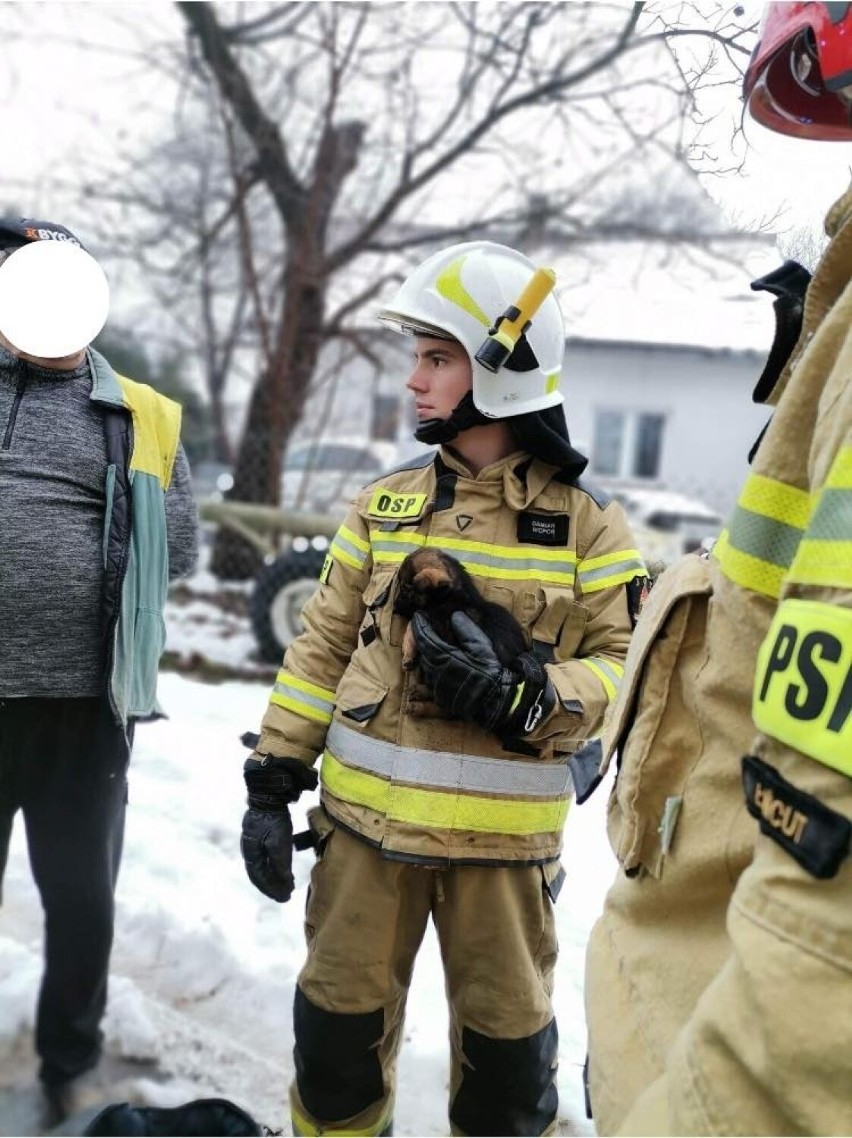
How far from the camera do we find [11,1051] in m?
2.58

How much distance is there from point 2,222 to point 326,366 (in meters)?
5.86

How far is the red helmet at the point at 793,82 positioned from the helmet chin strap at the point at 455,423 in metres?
0.98

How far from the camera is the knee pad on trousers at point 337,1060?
2.02 meters

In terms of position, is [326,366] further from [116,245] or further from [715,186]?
[715,186]

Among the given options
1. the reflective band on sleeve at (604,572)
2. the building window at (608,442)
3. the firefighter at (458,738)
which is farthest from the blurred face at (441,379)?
the building window at (608,442)

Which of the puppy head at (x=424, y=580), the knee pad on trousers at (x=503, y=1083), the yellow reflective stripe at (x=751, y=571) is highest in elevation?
the yellow reflective stripe at (x=751, y=571)

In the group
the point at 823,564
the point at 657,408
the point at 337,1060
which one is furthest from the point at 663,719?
the point at 657,408

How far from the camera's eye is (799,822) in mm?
803

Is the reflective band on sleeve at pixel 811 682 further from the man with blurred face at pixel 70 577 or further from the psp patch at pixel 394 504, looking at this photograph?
the man with blurred face at pixel 70 577

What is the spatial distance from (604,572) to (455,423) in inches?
17.9

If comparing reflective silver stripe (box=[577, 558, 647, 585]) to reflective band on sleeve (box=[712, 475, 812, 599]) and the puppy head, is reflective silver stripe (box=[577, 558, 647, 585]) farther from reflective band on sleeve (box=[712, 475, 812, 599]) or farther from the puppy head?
reflective band on sleeve (box=[712, 475, 812, 599])

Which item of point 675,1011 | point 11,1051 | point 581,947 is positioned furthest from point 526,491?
point 11,1051

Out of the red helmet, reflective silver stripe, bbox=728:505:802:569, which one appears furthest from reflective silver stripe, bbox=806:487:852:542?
the red helmet

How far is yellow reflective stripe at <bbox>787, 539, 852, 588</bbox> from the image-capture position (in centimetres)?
81
